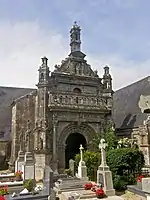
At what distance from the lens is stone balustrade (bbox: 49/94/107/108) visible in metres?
19.6

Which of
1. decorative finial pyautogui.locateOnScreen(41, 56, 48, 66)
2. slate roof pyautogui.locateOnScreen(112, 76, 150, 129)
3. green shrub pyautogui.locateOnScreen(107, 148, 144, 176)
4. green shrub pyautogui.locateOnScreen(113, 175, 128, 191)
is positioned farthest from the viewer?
slate roof pyautogui.locateOnScreen(112, 76, 150, 129)

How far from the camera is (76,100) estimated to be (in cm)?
2042

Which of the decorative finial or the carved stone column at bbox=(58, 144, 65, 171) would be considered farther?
the decorative finial

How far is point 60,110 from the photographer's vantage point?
19.7 meters

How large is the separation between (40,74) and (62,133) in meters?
5.38

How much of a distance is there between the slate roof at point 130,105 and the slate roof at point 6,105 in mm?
11162

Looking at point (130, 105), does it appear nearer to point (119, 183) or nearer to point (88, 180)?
point (88, 180)

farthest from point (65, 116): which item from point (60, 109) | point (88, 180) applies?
point (88, 180)

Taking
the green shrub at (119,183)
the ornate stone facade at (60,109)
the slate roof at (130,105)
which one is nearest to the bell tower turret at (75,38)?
the ornate stone facade at (60,109)

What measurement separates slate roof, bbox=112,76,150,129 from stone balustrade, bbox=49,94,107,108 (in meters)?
3.34

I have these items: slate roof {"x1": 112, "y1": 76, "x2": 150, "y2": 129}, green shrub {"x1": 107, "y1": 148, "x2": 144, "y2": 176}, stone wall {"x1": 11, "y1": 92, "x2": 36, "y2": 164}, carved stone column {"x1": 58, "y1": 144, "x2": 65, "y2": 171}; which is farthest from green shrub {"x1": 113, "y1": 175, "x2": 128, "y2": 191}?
stone wall {"x1": 11, "y1": 92, "x2": 36, "y2": 164}

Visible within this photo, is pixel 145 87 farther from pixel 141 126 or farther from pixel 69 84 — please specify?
pixel 69 84

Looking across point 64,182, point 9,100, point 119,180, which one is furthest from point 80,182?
point 9,100

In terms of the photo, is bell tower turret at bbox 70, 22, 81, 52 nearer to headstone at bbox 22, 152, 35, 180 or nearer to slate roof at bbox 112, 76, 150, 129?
slate roof at bbox 112, 76, 150, 129
